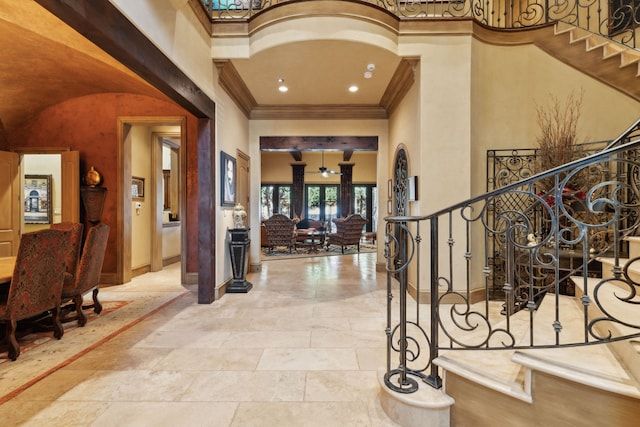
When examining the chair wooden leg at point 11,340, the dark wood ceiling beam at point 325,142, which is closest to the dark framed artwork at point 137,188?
the dark wood ceiling beam at point 325,142

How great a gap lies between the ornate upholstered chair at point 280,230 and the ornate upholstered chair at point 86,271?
4.64 meters

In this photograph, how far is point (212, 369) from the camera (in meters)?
2.28

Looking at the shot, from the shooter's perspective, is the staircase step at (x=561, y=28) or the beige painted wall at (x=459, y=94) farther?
the staircase step at (x=561, y=28)

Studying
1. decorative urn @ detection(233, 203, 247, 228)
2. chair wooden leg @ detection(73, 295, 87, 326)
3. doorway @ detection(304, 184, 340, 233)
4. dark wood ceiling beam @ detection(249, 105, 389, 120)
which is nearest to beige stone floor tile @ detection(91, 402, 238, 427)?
chair wooden leg @ detection(73, 295, 87, 326)

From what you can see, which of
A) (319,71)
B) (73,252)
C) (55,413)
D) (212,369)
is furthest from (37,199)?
(212,369)

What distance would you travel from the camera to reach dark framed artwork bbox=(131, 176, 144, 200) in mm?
5507

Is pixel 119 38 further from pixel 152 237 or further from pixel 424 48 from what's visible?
pixel 152 237

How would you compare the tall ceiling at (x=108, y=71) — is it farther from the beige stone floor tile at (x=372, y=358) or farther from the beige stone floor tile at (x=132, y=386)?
the beige stone floor tile at (x=372, y=358)

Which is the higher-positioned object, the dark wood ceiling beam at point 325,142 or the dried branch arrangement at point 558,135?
the dark wood ceiling beam at point 325,142

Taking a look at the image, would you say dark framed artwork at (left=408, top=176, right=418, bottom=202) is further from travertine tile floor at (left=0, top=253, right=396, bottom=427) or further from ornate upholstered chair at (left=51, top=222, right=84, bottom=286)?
ornate upholstered chair at (left=51, top=222, right=84, bottom=286)

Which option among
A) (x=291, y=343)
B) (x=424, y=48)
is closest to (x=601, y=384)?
(x=291, y=343)

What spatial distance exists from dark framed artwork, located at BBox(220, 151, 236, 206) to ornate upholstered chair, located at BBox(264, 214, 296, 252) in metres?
3.04

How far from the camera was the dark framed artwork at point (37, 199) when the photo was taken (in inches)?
225

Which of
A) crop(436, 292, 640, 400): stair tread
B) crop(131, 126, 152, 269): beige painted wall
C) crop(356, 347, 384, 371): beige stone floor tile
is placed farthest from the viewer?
crop(131, 126, 152, 269): beige painted wall
